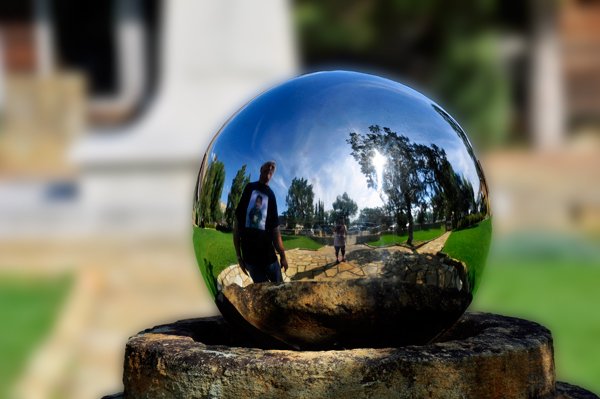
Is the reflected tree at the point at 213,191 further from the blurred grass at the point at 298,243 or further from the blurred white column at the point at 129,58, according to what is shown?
the blurred white column at the point at 129,58

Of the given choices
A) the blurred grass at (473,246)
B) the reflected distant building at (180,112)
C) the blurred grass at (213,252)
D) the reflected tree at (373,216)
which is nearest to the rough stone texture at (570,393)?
the blurred grass at (473,246)

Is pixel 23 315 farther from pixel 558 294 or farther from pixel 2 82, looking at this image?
pixel 2 82

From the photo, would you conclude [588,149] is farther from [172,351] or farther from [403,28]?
[172,351]

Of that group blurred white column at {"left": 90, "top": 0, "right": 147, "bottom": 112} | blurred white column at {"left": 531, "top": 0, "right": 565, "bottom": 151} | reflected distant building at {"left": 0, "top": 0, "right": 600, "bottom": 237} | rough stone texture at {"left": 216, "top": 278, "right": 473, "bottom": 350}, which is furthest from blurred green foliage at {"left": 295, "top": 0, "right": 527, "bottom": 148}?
rough stone texture at {"left": 216, "top": 278, "right": 473, "bottom": 350}

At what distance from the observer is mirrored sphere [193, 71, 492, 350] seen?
6.70 feet

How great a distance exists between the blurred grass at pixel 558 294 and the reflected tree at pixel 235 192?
3.13 metres

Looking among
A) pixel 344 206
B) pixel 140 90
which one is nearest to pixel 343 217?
pixel 344 206

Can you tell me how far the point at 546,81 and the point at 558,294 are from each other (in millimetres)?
12535

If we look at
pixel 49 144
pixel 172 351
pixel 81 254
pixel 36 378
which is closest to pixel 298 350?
pixel 172 351

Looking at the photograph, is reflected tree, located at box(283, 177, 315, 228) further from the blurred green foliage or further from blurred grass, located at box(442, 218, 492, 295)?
the blurred green foliage

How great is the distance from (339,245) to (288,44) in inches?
215

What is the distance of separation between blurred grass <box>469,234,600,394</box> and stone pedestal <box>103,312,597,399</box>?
8.41ft

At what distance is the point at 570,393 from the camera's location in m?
2.33

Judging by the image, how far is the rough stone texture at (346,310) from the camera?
2.12 metres
